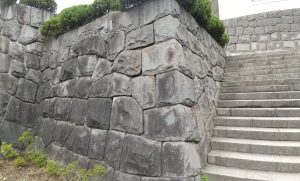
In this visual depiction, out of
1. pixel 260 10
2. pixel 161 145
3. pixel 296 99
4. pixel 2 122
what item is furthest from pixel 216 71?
pixel 260 10

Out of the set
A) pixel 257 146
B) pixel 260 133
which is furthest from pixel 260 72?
pixel 257 146

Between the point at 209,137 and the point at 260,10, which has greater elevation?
the point at 260,10

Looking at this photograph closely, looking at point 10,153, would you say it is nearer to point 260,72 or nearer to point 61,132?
point 61,132

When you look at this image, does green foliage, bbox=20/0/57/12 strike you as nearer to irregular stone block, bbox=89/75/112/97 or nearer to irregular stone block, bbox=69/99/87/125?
irregular stone block, bbox=69/99/87/125

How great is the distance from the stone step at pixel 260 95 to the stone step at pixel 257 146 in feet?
3.55

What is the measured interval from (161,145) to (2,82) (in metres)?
3.26

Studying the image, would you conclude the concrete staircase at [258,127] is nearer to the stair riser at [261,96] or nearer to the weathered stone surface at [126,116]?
the stair riser at [261,96]

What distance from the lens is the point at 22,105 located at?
13.5 feet

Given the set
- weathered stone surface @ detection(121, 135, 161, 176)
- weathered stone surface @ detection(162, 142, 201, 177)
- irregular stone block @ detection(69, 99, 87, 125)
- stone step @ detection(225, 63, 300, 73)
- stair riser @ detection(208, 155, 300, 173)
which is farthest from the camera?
stone step @ detection(225, 63, 300, 73)

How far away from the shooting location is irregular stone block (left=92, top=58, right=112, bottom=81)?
9.70ft

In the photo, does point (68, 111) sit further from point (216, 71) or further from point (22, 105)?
point (216, 71)

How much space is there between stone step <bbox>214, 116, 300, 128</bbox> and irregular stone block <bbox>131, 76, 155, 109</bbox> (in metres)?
1.44

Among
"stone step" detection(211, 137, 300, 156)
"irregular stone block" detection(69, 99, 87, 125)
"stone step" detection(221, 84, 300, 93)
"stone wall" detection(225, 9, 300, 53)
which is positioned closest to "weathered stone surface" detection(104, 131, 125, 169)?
"irregular stone block" detection(69, 99, 87, 125)

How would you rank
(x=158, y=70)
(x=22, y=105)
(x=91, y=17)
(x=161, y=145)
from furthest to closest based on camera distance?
(x=22, y=105), (x=91, y=17), (x=158, y=70), (x=161, y=145)
